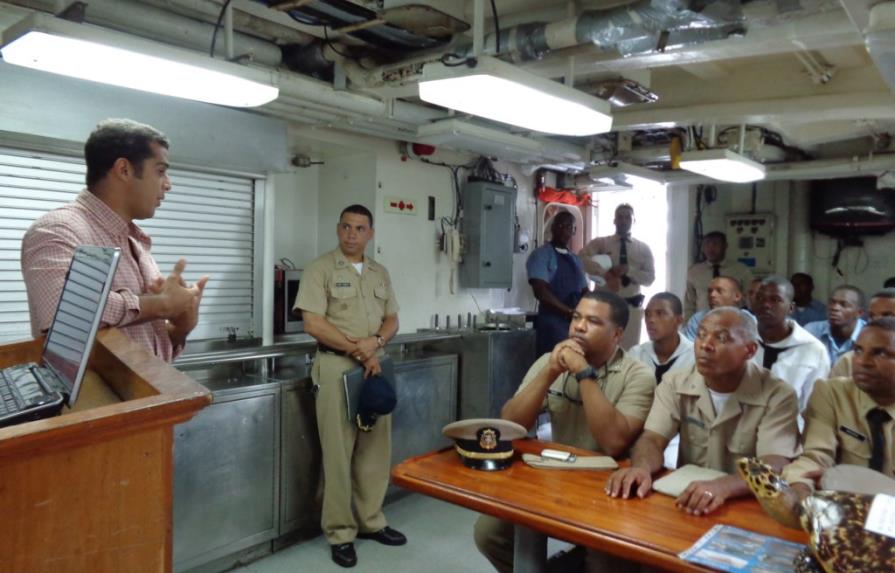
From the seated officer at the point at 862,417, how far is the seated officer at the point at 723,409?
0.09 meters

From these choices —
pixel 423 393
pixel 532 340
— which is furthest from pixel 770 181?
pixel 423 393

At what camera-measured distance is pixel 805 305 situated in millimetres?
5535

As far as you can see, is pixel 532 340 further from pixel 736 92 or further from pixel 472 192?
pixel 736 92

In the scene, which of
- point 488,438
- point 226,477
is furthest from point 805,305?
point 226,477

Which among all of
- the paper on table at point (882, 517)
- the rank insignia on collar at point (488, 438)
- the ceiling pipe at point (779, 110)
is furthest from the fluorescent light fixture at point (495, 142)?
the paper on table at point (882, 517)

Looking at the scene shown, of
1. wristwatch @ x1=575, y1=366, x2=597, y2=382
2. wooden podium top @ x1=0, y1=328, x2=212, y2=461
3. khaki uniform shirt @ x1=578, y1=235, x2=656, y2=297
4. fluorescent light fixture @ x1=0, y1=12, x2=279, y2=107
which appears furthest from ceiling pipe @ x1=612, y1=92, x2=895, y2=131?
wooden podium top @ x1=0, y1=328, x2=212, y2=461

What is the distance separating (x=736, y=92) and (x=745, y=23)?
202cm

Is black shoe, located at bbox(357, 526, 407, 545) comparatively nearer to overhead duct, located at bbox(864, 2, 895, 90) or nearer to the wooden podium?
the wooden podium

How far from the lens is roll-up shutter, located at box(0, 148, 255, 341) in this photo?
Result: 9.66ft

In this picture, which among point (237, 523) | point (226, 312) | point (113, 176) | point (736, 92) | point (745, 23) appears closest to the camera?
point (113, 176)

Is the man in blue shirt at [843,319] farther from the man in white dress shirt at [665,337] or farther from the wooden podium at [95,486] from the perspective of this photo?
the wooden podium at [95,486]

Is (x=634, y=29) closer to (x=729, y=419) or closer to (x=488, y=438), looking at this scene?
(x=729, y=419)

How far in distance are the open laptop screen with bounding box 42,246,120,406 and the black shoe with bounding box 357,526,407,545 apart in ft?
8.93

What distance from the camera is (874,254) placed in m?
6.32
